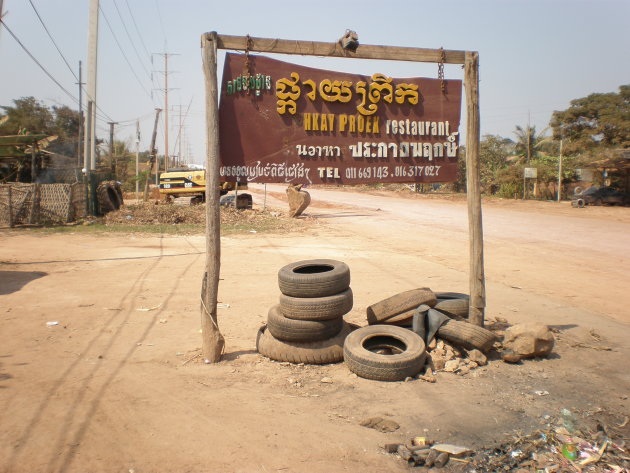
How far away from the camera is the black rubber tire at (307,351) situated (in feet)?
18.2

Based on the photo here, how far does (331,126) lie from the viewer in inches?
A: 241

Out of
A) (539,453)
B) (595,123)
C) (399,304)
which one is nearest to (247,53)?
(399,304)

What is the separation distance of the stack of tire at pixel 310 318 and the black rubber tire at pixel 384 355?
0.89ft

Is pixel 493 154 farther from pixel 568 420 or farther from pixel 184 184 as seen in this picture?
pixel 568 420

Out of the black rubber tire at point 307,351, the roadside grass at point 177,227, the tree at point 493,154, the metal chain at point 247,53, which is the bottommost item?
the black rubber tire at point 307,351

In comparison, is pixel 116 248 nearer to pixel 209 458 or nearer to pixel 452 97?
pixel 452 97

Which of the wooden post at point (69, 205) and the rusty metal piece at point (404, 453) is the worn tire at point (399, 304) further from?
the wooden post at point (69, 205)

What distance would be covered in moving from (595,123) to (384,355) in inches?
1546

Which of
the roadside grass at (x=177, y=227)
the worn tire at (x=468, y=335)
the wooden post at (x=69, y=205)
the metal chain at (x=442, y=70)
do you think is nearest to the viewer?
the worn tire at (x=468, y=335)

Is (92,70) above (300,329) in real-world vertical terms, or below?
above

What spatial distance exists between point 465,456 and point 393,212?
2570 cm

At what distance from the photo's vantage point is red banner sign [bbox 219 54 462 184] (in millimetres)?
5723

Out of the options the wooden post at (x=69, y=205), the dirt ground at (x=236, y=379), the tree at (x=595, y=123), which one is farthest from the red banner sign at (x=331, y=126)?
the tree at (x=595, y=123)

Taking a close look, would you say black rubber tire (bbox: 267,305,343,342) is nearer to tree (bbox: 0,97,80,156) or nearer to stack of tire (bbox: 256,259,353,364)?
stack of tire (bbox: 256,259,353,364)
